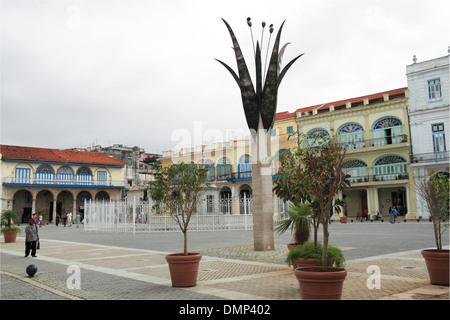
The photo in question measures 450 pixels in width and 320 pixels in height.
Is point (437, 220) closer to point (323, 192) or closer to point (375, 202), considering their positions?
point (323, 192)

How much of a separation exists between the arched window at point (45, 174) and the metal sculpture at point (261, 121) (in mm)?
41654

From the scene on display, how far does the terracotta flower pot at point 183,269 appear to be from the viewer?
23.7ft

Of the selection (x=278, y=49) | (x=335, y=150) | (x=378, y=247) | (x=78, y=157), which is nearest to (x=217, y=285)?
(x=335, y=150)

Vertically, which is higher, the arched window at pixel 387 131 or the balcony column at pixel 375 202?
the arched window at pixel 387 131

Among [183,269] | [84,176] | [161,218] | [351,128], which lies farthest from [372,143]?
[84,176]

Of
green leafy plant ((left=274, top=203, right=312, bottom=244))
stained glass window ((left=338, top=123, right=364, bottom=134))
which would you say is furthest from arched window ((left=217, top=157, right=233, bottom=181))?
green leafy plant ((left=274, top=203, right=312, bottom=244))

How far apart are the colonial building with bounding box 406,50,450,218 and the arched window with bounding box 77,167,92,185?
3896 centimetres

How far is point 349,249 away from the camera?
42.0 feet

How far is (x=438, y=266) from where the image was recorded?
6.86 metres

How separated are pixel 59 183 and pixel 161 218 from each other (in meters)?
30.5

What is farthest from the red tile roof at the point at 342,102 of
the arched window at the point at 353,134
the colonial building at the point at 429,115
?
the arched window at the point at 353,134

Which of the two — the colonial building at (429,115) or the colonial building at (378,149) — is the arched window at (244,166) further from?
the colonial building at (429,115)

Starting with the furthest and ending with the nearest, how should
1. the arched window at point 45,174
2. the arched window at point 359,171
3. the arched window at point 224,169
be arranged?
1. the arched window at point 45,174
2. the arched window at point 224,169
3. the arched window at point 359,171
